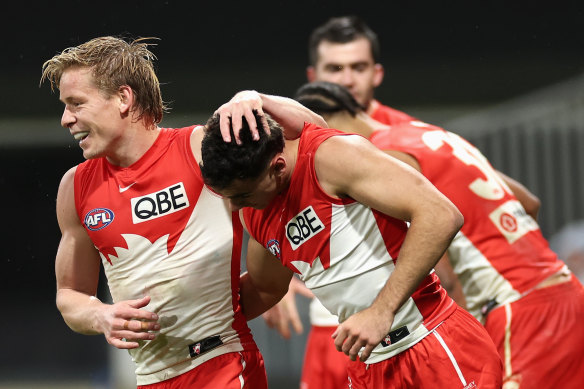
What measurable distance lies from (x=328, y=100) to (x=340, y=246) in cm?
140

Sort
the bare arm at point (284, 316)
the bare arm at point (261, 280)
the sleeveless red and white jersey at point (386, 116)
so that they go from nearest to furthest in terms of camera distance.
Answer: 1. the bare arm at point (261, 280)
2. the bare arm at point (284, 316)
3. the sleeveless red and white jersey at point (386, 116)

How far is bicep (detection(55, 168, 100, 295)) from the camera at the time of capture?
3.29 metres

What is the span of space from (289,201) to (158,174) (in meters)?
0.55

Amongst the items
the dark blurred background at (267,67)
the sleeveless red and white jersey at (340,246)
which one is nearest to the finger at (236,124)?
the sleeveless red and white jersey at (340,246)

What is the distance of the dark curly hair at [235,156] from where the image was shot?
2.76 meters

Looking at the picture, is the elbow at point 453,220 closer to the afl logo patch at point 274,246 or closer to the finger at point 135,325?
the afl logo patch at point 274,246

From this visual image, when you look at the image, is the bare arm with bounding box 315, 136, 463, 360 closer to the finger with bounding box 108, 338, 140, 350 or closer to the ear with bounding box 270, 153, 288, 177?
the ear with bounding box 270, 153, 288, 177

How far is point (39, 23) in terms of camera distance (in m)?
8.97

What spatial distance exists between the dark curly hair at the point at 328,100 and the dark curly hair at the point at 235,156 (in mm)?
1330

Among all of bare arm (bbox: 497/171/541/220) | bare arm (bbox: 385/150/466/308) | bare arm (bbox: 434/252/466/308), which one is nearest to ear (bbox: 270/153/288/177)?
bare arm (bbox: 385/150/466/308)

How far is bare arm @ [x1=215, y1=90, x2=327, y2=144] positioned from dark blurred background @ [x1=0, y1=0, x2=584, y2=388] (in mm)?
6348

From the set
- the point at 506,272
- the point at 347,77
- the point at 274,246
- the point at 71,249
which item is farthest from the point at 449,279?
the point at 347,77

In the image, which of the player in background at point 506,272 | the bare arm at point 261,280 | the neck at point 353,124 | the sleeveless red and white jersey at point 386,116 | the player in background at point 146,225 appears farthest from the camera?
the sleeveless red and white jersey at point 386,116

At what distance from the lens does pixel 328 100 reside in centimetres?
418
